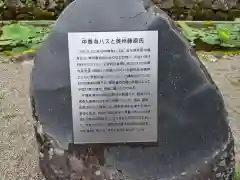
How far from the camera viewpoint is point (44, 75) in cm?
223

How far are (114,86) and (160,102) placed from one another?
0.25m

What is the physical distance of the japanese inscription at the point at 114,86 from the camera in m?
2.12

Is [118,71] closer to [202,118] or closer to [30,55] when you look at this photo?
[202,118]

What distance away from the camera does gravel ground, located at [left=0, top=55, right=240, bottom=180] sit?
2846 mm

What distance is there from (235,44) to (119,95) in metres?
2.85

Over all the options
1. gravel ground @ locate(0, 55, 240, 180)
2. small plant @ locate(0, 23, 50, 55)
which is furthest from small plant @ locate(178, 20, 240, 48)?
small plant @ locate(0, 23, 50, 55)

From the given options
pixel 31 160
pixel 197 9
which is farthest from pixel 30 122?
pixel 197 9

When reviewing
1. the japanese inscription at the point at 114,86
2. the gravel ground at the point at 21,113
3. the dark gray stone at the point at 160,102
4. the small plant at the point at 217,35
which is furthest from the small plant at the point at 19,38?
the japanese inscription at the point at 114,86

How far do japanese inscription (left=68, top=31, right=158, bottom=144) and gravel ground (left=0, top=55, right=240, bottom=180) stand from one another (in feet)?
2.40

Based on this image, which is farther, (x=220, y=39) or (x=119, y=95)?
(x=220, y=39)

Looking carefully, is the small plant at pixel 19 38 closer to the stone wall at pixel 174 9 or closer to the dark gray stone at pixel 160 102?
the stone wall at pixel 174 9

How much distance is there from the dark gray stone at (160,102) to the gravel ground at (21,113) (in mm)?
634

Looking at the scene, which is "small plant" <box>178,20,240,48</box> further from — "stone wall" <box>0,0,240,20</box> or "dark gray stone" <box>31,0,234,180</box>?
"dark gray stone" <box>31,0,234,180</box>

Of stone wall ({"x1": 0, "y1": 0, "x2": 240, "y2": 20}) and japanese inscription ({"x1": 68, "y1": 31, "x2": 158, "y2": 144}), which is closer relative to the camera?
japanese inscription ({"x1": 68, "y1": 31, "x2": 158, "y2": 144})
